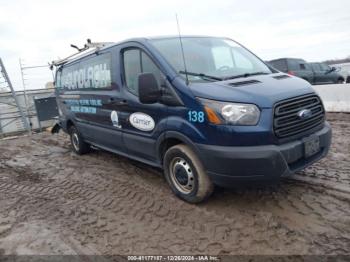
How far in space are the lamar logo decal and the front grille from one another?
5.40ft

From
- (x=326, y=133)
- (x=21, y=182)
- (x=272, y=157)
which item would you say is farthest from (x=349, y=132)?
(x=21, y=182)

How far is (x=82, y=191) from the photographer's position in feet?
16.8

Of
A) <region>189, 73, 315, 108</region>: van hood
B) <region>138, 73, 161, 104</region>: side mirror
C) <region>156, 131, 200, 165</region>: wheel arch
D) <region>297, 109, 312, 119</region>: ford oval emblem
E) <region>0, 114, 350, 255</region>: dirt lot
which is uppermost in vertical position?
<region>138, 73, 161, 104</region>: side mirror

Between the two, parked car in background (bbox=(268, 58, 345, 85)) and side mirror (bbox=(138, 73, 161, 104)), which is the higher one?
side mirror (bbox=(138, 73, 161, 104))

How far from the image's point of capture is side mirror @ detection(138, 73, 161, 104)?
13.2 feet

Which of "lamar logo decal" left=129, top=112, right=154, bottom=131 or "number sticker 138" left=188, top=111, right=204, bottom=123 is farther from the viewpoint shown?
"lamar logo decal" left=129, top=112, right=154, bottom=131

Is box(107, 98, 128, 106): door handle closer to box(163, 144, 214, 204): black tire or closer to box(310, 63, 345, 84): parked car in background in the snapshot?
box(163, 144, 214, 204): black tire

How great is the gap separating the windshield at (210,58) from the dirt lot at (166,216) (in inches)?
60.8

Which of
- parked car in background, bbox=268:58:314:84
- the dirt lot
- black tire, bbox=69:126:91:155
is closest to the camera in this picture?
the dirt lot

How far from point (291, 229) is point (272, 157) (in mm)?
748

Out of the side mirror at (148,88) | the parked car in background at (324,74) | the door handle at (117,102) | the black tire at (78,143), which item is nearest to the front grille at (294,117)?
the side mirror at (148,88)

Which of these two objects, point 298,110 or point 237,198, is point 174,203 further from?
point 298,110

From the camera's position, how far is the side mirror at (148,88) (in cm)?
403

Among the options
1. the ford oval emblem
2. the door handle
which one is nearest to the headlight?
the ford oval emblem
